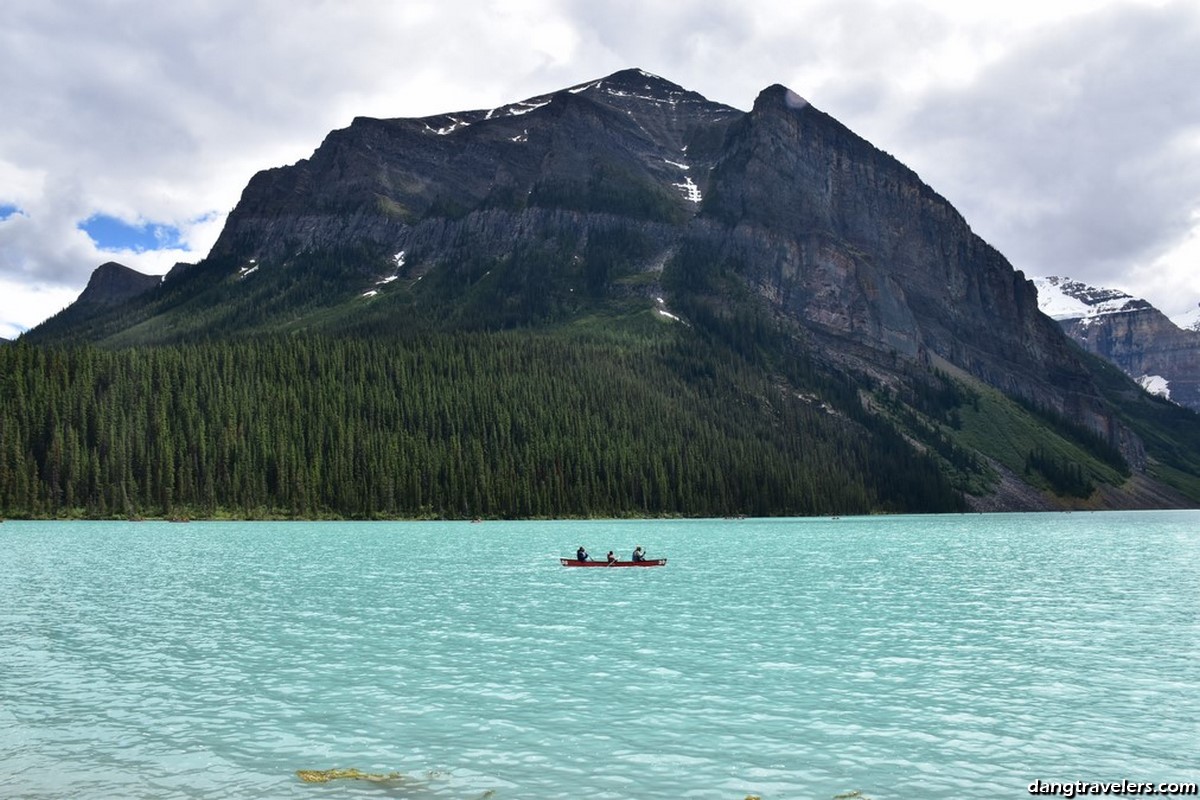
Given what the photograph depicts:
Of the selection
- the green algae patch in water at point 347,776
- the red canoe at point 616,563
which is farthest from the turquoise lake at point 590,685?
the red canoe at point 616,563

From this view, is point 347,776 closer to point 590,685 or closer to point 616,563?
point 590,685

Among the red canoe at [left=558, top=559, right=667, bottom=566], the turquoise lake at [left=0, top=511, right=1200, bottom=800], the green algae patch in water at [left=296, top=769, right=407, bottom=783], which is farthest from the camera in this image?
the red canoe at [left=558, top=559, right=667, bottom=566]

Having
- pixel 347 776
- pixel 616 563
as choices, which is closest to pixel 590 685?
pixel 347 776

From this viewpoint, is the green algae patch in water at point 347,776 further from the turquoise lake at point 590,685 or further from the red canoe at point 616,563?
the red canoe at point 616,563

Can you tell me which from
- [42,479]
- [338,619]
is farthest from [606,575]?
[42,479]

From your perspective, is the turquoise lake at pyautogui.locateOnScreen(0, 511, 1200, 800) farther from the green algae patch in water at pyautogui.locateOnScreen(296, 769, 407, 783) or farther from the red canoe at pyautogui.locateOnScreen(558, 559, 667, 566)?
the red canoe at pyautogui.locateOnScreen(558, 559, 667, 566)

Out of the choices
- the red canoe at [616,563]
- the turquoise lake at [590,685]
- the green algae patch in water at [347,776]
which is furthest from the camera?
the red canoe at [616,563]

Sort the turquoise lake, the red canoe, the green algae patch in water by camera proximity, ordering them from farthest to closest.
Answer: the red canoe → the turquoise lake → the green algae patch in water

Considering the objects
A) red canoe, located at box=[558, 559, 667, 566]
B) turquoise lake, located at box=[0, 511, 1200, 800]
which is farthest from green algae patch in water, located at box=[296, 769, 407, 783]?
red canoe, located at box=[558, 559, 667, 566]

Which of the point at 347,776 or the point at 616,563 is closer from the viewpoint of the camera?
the point at 347,776

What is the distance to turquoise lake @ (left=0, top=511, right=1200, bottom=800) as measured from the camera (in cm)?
2456

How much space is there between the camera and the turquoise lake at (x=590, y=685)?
24.6 m

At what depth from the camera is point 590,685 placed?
35281mm

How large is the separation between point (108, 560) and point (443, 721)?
76.7m
